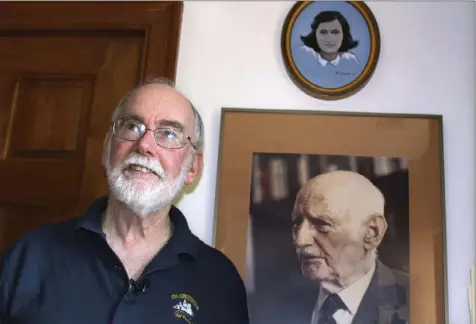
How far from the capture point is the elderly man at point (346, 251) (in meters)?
1.27

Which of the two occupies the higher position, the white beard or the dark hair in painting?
the dark hair in painting

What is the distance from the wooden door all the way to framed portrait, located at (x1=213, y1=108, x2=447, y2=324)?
32 centimetres

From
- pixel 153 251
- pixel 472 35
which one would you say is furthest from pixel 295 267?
pixel 472 35

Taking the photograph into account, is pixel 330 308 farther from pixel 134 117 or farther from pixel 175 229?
pixel 134 117

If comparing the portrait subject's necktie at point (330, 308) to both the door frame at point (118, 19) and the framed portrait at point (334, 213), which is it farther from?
the door frame at point (118, 19)

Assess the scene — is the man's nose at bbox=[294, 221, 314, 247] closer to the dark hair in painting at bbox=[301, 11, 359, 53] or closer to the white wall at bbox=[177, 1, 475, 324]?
the white wall at bbox=[177, 1, 475, 324]

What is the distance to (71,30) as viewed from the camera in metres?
1.55

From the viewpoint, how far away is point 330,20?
148 centimetres

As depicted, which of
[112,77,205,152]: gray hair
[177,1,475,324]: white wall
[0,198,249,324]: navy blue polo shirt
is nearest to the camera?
[0,198,249,324]: navy blue polo shirt

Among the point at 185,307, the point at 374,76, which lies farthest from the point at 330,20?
the point at 185,307

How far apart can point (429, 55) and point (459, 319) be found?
690 millimetres

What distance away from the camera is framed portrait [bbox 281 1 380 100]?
143cm

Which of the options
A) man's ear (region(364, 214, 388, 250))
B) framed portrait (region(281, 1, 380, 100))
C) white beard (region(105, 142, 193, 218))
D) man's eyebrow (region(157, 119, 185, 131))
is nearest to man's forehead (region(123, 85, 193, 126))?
man's eyebrow (region(157, 119, 185, 131))

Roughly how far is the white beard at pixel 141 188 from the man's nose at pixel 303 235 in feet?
1.15
